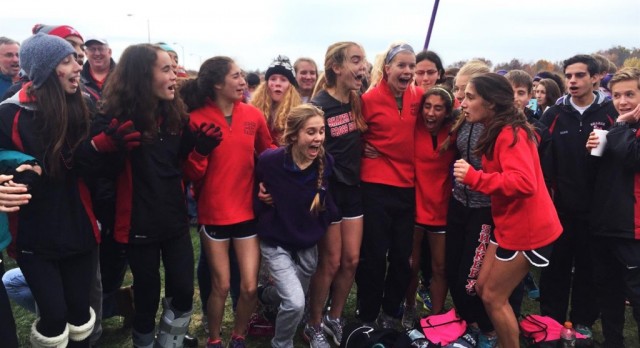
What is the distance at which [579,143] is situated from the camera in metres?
3.68

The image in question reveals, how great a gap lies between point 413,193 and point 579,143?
1383 mm

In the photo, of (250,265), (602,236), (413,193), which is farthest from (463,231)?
(250,265)

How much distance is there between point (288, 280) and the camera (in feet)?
10.7

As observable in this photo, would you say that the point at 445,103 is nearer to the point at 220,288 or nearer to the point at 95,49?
the point at 220,288

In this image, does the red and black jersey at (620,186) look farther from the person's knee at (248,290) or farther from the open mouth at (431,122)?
the person's knee at (248,290)

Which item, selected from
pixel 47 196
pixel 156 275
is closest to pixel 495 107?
pixel 156 275

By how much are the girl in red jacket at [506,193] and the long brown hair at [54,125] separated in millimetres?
2401

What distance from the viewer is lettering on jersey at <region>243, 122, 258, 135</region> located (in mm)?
3346

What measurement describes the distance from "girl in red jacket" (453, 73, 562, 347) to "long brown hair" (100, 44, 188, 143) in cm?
200

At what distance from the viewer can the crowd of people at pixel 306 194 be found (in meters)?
2.64

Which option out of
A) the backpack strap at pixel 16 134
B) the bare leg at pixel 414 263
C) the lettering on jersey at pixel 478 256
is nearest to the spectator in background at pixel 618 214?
the lettering on jersey at pixel 478 256

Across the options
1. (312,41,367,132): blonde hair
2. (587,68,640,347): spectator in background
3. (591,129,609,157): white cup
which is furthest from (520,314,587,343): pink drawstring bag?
(312,41,367,132): blonde hair

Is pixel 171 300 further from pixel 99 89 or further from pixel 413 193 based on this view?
pixel 99 89

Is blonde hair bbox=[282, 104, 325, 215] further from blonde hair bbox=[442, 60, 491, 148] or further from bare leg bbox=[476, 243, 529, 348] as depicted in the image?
bare leg bbox=[476, 243, 529, 348]
